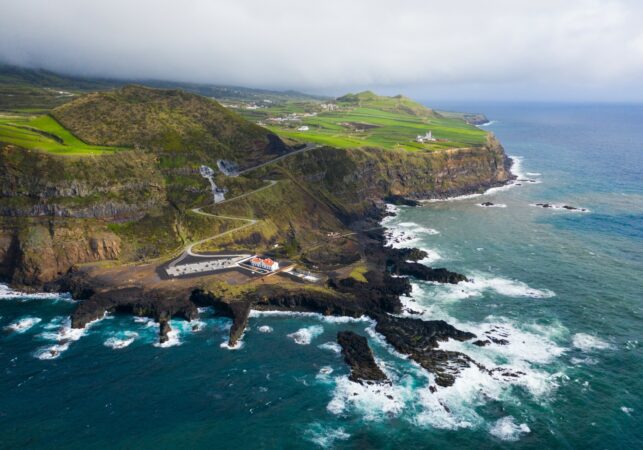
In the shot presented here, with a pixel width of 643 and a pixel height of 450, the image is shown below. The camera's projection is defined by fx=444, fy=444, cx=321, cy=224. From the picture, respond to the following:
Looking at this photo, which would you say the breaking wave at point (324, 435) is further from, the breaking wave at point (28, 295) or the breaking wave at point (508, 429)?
the breaking wave at point (28, 295)

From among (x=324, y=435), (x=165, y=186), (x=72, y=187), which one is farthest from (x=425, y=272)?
(x=72, y=187)

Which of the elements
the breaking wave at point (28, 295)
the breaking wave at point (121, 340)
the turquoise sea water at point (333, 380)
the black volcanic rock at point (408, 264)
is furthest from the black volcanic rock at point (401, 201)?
the breaking wave at point (28, 295)

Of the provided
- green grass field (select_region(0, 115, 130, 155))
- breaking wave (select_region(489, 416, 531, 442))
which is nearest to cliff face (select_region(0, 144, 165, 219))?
green grass field (select_region(0, 115, 130, 155))

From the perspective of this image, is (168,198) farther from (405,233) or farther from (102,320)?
(405,233)

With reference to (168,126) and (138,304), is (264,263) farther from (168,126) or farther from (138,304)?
(168,126)

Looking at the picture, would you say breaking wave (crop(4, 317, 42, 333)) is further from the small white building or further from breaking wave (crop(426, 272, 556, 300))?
breaking wave (crop(426, 272, 556, 300))

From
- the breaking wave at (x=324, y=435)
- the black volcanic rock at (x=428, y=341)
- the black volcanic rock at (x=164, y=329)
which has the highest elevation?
the black volcanic rock at (x=428, y=341)

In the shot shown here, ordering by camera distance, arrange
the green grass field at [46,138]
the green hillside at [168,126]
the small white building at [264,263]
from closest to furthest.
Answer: the small white building at [264,263], the green grass field at [46,138], the green hillside at [168,126]
